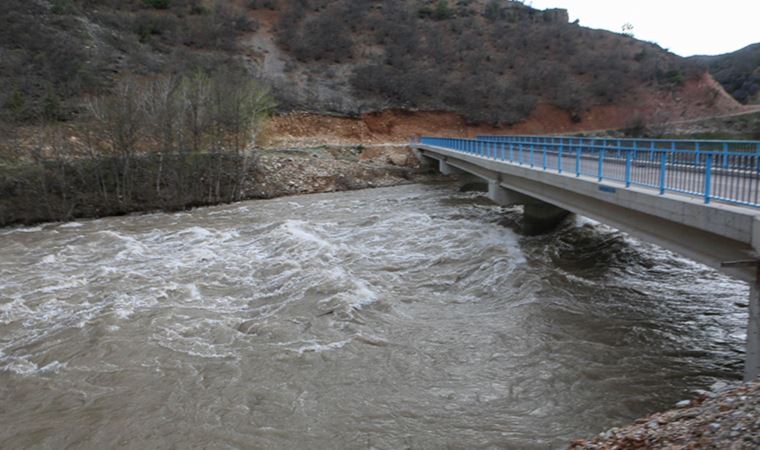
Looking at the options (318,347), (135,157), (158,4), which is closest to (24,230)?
(135,157)

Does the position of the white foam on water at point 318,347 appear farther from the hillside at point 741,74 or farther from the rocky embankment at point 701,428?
the hillside at point 741,74

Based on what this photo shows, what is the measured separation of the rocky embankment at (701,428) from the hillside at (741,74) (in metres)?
69.9

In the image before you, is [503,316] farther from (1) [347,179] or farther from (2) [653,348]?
(1) [347,179]

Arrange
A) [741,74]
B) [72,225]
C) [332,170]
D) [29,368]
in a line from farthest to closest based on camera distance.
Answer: [741,74], [332,170], [72,225], [29,368]

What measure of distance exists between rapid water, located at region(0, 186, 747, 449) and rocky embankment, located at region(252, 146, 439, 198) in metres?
14.3

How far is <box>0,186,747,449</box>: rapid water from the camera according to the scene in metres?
6.62

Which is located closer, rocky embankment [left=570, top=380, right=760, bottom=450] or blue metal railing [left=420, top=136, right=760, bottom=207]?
rocky embankment [left=570, top=380, right=760, bottom=450]

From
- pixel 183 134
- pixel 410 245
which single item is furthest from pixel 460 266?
pixel 183 134

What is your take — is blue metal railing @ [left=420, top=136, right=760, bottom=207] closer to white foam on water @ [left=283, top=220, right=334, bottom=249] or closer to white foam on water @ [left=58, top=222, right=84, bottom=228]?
white foam on water @ [left=283, top=220, right=334, bottom=249]

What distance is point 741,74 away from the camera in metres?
68.8

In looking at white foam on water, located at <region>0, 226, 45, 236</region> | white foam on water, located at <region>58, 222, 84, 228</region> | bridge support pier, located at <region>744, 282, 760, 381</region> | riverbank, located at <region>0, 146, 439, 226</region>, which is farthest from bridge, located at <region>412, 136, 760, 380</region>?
white foam on water, located at <region>0, 226, 45, 236</region>

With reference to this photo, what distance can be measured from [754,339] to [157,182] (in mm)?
25776

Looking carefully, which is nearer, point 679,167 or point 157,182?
point 679,167

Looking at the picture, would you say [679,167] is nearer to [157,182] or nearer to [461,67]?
[157,182]
